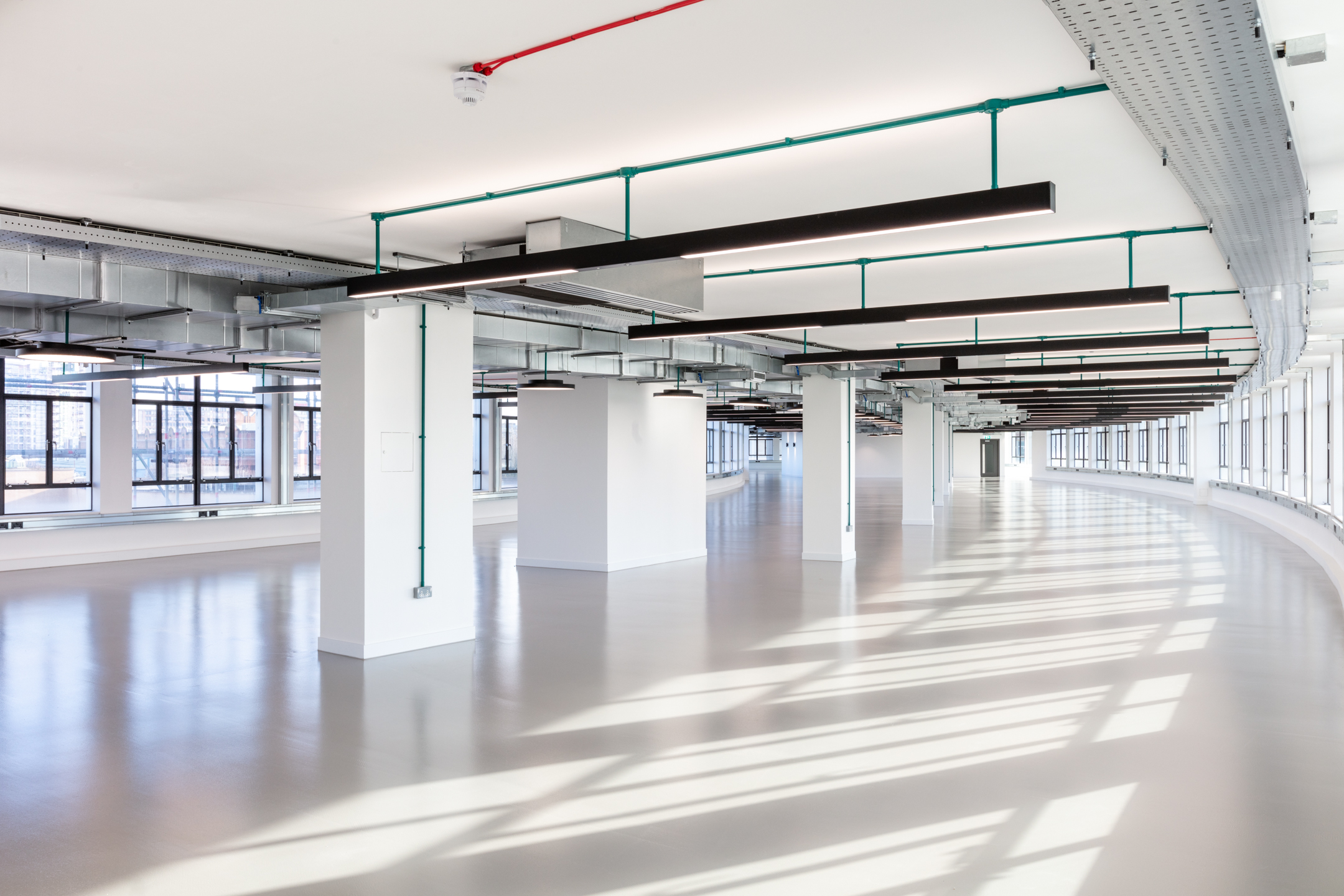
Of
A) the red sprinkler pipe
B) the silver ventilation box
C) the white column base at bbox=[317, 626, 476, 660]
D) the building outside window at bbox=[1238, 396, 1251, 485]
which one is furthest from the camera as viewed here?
the building outside window at bbox=[1238, 396, 1251, 485]

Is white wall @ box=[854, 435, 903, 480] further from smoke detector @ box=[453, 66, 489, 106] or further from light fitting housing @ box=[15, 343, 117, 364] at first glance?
smoke detector @ box=[453, 66, 489, 106]

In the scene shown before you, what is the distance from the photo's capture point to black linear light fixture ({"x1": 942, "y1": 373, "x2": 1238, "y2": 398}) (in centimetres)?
1567

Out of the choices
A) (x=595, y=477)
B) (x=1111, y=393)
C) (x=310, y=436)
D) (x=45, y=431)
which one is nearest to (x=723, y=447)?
(x=310, y=436)

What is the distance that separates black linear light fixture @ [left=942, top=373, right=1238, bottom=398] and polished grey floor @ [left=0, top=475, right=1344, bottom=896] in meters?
5.34

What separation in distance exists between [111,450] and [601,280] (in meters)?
13.4

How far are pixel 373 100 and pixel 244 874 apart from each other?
11.5ft

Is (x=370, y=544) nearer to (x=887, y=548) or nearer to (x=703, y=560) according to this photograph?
(x=703, y=560)

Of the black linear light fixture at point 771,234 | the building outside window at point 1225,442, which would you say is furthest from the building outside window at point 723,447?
the black linear light fixture at point 771,234

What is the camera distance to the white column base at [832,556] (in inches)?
581

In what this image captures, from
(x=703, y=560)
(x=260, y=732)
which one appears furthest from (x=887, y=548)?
(x=260, y=732)

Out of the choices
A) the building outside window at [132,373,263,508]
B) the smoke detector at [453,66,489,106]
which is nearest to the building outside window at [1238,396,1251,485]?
the building outside window at [132,373,263,508]

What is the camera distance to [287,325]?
9109 mm

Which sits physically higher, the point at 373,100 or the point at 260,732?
Answer: the point at 373,100

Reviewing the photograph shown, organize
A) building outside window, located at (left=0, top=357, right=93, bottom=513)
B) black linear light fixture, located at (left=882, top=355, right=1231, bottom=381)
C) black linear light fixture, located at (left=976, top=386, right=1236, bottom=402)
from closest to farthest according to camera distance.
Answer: black linear light fixture, located at (left=882, top=355, right=1231, bottom=381) → building outside window, located at (left=0, top=357, right=93, bottom=513) → black linear light fixture, located at (left=976, top=386, right=1236, bottom=402)
